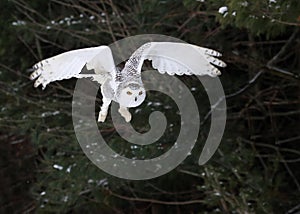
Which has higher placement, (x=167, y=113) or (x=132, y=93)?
(x=132, y=93)

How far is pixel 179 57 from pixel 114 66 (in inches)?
8.0

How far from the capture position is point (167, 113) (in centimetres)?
304

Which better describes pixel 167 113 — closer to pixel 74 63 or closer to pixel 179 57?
pixel 179 57

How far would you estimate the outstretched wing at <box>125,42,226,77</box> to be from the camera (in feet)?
4.25

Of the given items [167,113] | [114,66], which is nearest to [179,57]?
[114,66]

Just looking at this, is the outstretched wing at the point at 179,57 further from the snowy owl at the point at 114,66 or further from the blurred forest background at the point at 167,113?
the blurred forest background at the point at 167,113

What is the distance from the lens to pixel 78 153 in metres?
3.31

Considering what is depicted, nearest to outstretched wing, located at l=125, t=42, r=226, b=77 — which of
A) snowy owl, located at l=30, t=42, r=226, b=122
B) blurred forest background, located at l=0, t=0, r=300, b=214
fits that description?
snowy owl, located at l=30, t=42, r=226, b=122

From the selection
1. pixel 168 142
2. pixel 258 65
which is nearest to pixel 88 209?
pixel 168 142

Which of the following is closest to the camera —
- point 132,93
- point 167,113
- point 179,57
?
point 132,93

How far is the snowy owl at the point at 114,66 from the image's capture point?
3.91 ft

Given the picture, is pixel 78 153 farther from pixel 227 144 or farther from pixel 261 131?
pixel 261 131

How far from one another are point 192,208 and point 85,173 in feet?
2.81

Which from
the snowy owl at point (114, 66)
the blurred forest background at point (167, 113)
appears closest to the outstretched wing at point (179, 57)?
the snowy owl at point (114, 66)
